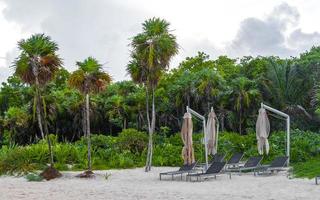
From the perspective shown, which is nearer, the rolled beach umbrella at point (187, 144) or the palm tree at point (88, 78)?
the rolled beach umbrella at point (187, 144)

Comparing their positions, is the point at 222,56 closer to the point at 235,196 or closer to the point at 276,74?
the point at 276,74

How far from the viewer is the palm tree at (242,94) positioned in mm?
33688

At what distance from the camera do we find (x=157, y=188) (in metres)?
15.4

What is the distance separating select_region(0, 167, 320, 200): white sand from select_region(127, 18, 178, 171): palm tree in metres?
4.69

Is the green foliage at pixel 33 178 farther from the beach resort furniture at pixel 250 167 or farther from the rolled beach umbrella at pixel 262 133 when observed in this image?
the rolled beach umbrella at pixel 262 133

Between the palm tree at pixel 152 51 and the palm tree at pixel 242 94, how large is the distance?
493 inches

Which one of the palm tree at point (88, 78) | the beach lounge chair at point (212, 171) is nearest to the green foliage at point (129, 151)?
the palm tree at point (88, 78)

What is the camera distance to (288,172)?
18859 millimetres

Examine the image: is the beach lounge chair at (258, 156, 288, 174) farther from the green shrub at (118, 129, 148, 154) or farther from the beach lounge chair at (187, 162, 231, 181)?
the green shrub at (118, 129, 148, 154)

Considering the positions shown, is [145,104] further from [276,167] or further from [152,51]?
[276,167]

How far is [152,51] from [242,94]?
1358 cm

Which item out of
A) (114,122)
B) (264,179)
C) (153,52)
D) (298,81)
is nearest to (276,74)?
(298,81)

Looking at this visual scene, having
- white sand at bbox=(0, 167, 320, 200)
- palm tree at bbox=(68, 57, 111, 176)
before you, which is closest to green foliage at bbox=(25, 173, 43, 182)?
white sand at bbox=(0, 167, 320, 200)

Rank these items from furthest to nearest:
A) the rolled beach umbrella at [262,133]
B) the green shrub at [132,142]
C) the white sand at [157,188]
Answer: the green shrub at [132,142]
the rolled beach umbrella at [262,133]
the white sand at [157,188]
